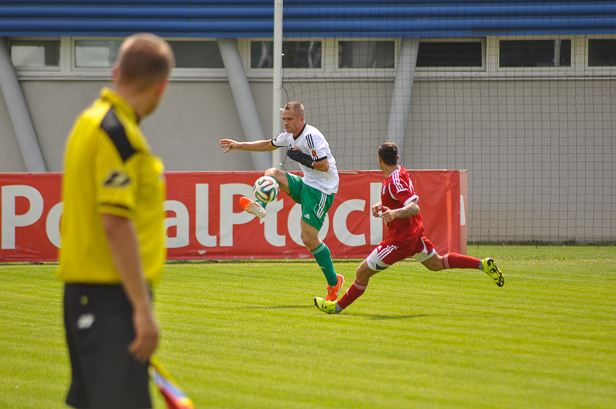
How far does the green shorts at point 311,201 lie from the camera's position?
752cm

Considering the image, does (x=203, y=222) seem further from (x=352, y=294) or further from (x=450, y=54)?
(x=450, y=54)

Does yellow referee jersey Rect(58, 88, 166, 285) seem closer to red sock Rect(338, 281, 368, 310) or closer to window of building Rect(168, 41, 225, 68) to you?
red sock Rect(338, 281, 368, 310)

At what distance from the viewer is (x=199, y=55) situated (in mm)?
17219

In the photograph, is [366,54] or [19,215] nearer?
[19,215]

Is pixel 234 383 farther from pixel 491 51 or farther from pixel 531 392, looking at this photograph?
pixel 491 51

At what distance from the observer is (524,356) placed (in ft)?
15.6

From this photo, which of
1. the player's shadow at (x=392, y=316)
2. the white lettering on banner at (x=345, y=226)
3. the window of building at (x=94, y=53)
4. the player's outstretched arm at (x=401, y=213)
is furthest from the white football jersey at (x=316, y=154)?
the window of building at (x=94, y=53)

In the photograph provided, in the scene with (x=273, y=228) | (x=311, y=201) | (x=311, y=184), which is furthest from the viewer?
(x=273, y=228)

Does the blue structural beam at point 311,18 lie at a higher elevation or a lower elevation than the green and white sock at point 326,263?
higher

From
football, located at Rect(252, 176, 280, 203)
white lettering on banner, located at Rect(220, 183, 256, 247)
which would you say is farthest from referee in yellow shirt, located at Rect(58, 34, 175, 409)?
white lettering on banner, located at Rect(220, 183, 256, 247)

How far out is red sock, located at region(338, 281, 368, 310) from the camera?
6527 mm

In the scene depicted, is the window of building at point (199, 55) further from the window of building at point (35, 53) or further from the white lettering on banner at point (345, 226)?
the white lettering on banner at point (345, 226)

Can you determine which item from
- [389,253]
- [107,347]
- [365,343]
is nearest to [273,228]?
[389,253]

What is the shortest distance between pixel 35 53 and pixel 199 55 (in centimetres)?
446
